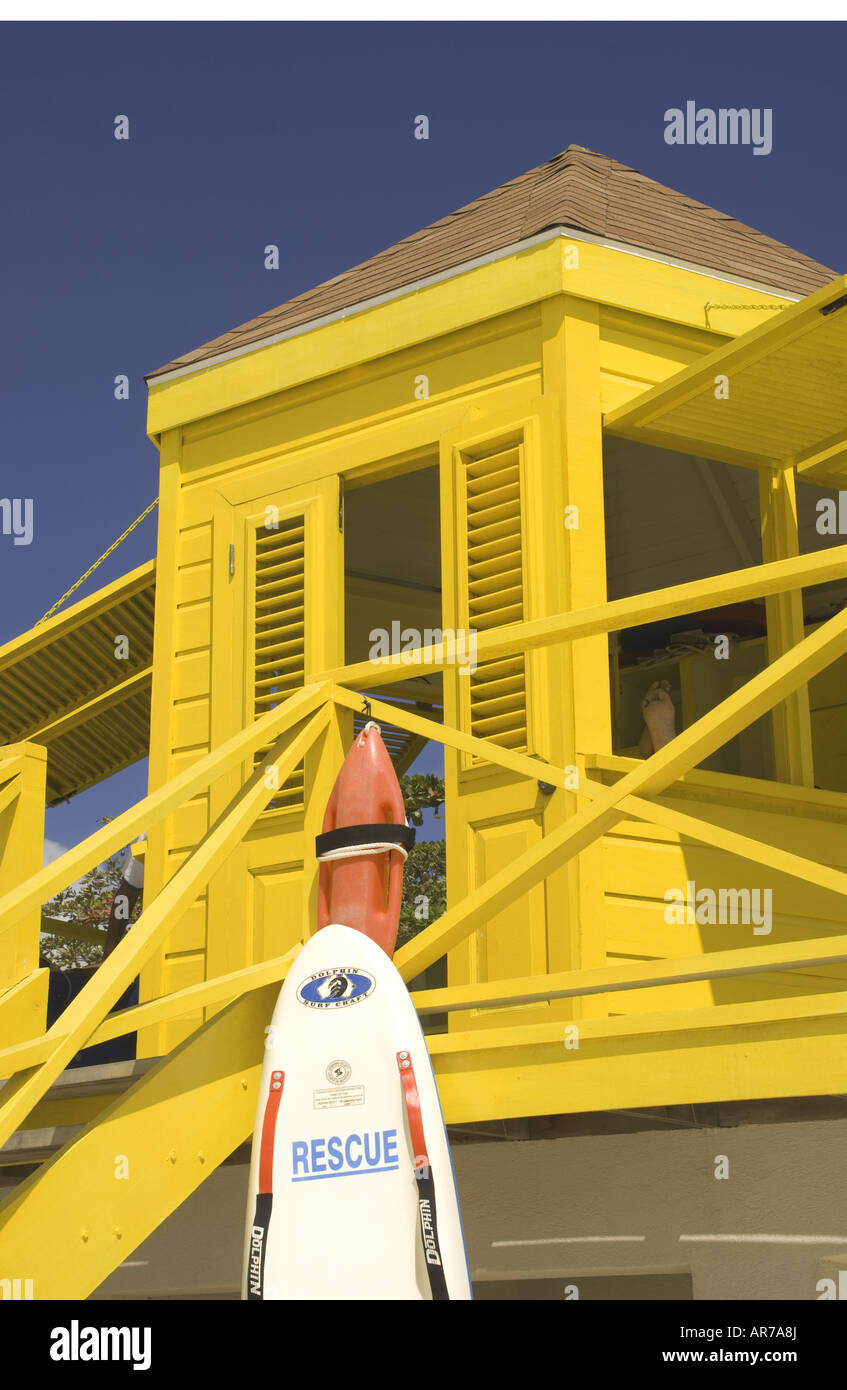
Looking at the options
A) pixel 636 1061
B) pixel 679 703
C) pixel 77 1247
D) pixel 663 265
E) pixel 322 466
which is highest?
pixel 663 265

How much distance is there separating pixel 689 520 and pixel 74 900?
10599mm

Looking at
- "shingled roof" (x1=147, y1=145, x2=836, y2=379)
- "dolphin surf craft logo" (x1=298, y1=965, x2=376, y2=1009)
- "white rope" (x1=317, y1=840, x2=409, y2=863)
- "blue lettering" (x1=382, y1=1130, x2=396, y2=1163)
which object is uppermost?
"shingled roof" (x1=147, y1=145, x2=836, y2=379)

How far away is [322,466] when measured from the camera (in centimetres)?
812

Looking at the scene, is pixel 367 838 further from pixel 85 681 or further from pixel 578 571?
pixel 85 681

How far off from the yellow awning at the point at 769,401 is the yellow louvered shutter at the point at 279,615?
170 cm

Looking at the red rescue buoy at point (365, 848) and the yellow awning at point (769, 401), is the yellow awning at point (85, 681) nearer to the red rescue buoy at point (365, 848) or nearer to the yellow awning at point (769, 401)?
the yellow awning at point (769, 401)

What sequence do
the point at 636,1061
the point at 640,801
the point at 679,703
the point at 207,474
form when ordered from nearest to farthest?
the point at 636,1061 → the point at 640,801 → the point at 207,474 → the point at 679,703

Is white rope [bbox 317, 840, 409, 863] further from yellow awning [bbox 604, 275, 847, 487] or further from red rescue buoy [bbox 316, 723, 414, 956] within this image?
yellow awning [bbox 604, 275, 847, 487]

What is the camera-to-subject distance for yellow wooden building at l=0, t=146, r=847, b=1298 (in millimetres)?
4949

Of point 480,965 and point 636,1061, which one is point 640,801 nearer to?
point 636,1061

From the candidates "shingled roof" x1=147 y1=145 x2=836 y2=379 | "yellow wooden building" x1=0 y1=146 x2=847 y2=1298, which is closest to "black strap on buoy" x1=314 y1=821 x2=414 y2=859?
"yellow wooden building" x1=0 y1=146 x2=847 y2=1298

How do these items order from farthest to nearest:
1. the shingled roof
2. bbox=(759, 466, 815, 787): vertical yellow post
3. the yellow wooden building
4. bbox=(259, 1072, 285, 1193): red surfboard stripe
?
the shingled roof < bbox=(759, 466, 815, 787): vertical yellow post < the yellow wooden building < bbox=(259, 1072, 285, 1193): red surfboard stripe

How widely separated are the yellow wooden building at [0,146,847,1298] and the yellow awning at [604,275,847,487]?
2 centimetres
